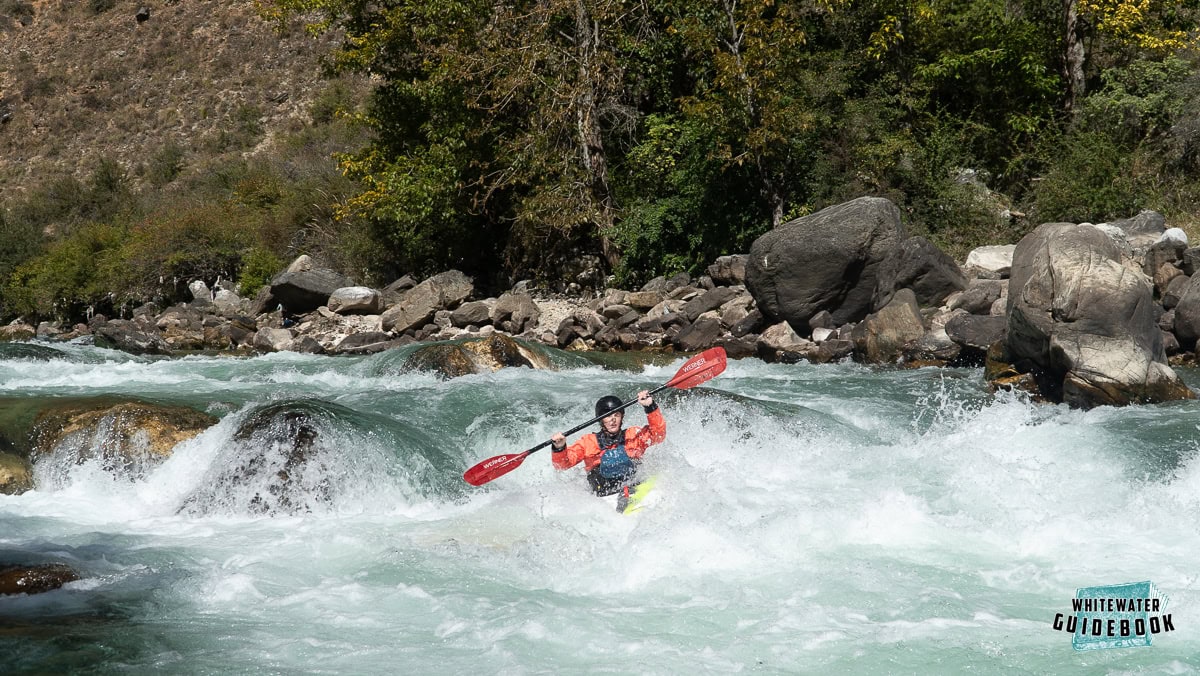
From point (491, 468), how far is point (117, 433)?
9.58 ft

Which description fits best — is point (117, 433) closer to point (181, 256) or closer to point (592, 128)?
point (592, 128)

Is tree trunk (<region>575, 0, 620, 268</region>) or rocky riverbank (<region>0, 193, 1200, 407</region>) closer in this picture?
rocky riverbank (<region>0, 193, 1200, 407</region>)

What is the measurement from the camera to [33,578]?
5039 mm

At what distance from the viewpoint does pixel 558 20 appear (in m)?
17.5

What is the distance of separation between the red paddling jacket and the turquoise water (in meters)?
0.18

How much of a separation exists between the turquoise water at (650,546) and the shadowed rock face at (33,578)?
0.12m

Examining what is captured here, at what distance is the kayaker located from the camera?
21.0 ft

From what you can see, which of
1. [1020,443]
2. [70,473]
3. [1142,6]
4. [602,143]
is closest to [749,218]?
[602,143]

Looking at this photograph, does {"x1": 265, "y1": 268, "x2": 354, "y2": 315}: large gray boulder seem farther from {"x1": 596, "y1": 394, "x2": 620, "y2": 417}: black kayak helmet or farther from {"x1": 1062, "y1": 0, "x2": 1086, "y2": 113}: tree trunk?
{"x1": 1062, "y1": 0, "x2": 1086, "y2": 113}: tree trunk

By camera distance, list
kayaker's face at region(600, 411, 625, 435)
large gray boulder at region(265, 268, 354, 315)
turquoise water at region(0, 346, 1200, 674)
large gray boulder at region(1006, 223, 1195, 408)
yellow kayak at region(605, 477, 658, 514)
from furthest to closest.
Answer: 1. large gray boulder at region(265, 268, 354, 315)
2. large gray boulder at region(1006, 223, 1195, 408)
3. kayaker's face at region(600, 411, 625, 435)
4. yellow kayak at region(605, 477, 658, 514)
5. turquoise water at region(0, 346, 1200, 674)

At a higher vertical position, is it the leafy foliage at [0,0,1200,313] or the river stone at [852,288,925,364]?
the leafy foliage at [0,0,1200,313]

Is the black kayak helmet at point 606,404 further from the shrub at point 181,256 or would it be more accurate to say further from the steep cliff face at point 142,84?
the steep cliff face at point 142,84

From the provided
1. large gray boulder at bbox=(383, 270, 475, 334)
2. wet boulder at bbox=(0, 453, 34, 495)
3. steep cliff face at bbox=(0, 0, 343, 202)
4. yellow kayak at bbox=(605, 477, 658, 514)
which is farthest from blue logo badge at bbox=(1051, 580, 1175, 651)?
steep cliff face at bbox=(0, 0, 343, 202)

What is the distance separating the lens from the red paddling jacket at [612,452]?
6.41 m
